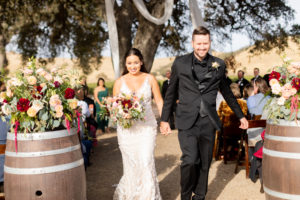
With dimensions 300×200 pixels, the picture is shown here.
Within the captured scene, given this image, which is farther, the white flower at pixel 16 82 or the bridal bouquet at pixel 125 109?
the bridal bouquet at pixel 125 109

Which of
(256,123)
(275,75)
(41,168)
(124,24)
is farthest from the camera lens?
(124,24)

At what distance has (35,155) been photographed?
3311 millimetres

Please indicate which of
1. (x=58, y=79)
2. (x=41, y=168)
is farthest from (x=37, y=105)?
(x=41, y=168)

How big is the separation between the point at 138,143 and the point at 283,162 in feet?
6.98

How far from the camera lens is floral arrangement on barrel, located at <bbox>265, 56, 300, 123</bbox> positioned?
3.42 m

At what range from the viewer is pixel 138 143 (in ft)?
16.2

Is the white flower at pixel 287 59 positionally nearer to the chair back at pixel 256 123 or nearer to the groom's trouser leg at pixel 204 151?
the groom's trouser leg at pixel 204 151

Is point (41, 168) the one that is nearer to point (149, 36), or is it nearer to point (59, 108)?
point (59, 108)

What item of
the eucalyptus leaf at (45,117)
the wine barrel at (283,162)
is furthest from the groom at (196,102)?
the eucalyptus leaf at (45,117)

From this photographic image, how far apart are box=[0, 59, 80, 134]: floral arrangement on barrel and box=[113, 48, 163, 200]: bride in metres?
1.37

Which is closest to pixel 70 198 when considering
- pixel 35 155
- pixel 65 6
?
pixel 35 155

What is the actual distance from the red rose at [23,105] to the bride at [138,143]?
1775mm

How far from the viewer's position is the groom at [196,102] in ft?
13.8

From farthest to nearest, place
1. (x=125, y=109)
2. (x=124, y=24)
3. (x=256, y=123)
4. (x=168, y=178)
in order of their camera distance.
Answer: (x=124, y=24) → (x=168, y=178) → (x=256, y=123) → (x=125, y=109)
